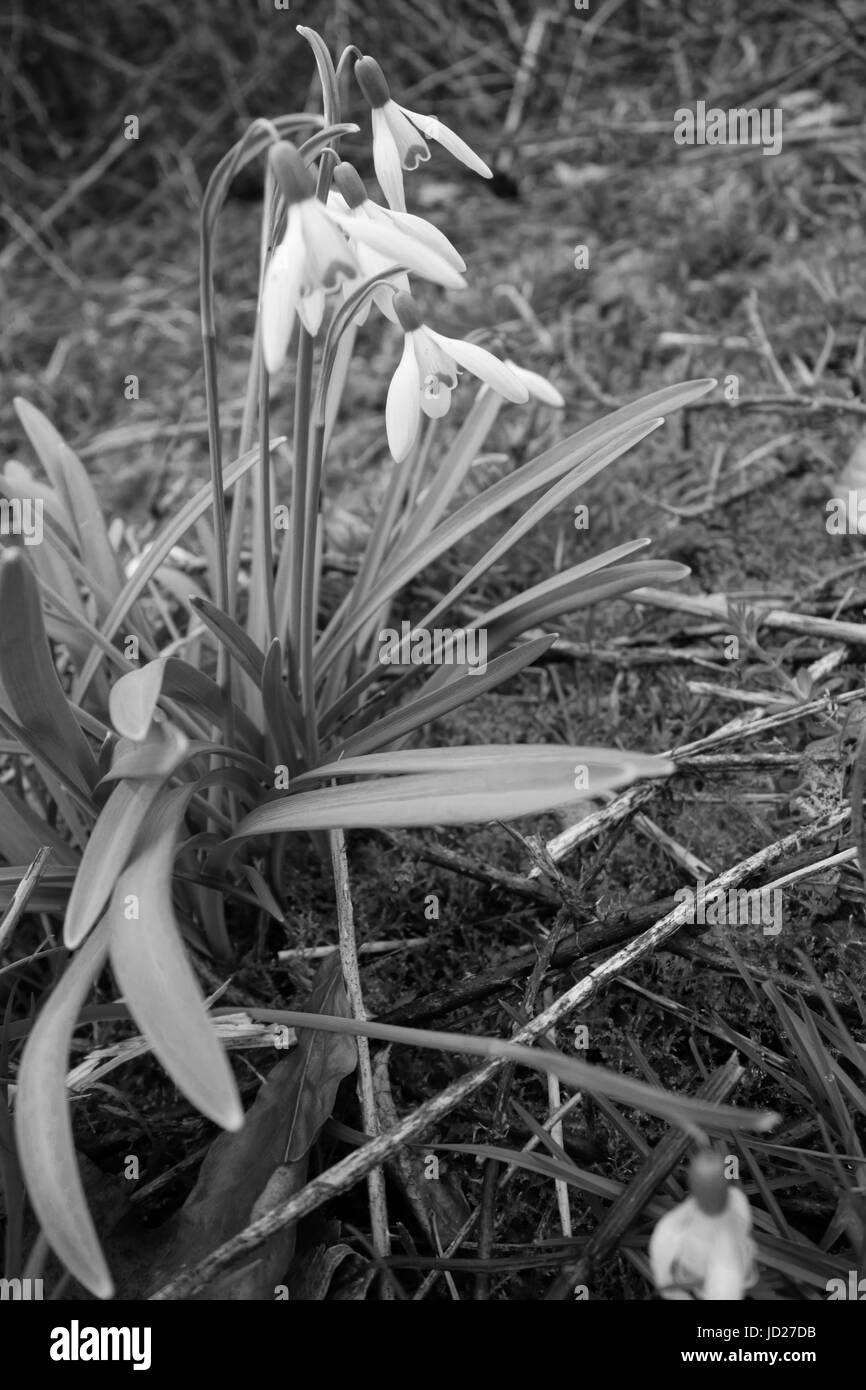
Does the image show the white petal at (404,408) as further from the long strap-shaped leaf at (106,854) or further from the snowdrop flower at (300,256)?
the long strap-shaped leaf at (106,854)

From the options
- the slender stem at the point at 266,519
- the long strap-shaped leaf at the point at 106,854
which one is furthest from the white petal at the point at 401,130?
the long strap-shaped leaf at the point at 106,854

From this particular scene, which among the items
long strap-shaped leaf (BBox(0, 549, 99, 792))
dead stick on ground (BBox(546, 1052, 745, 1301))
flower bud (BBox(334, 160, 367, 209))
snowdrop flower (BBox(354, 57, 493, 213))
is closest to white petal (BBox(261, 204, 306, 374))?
flower bud (BBox(334, 160, 367, 209))

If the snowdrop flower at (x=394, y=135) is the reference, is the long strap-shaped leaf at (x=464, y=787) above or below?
below

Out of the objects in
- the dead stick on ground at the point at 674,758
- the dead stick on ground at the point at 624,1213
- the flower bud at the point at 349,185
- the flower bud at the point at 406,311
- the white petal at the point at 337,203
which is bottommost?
the dead stick on ground at the point at 624,1213

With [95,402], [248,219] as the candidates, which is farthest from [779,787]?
[248,219]

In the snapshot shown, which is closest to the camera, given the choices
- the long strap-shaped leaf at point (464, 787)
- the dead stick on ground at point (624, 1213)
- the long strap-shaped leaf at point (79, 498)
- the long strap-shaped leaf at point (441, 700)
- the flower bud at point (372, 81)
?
the long strap-shaped leaf at point (464, 787)

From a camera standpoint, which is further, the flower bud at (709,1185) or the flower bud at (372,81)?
the flower bud at (372,81)
